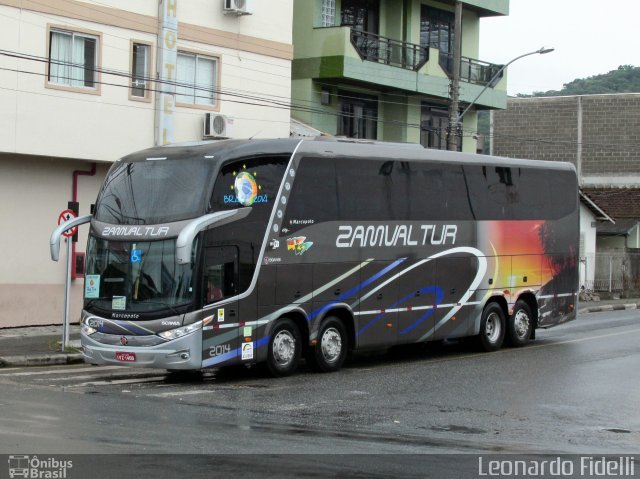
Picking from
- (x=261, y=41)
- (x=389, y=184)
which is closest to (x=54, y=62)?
(x=261, y=41)

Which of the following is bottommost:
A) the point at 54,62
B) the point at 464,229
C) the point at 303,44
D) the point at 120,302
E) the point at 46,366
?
the point at 46,366

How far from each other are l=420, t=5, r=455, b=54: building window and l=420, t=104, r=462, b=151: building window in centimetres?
211

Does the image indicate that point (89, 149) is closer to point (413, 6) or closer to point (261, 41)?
point (261, 41)

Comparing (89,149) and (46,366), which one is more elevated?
(89,149)

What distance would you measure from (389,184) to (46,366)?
719cm

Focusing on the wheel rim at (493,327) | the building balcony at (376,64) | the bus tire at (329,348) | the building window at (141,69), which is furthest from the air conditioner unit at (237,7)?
the bus tire at (329,348)

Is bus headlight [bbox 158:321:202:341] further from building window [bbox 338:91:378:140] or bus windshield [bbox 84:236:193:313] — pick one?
building window [bbox 338:91:378:140]

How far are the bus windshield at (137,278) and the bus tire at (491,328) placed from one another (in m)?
7.92

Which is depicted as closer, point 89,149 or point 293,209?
point 293,209

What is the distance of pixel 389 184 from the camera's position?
776 inches

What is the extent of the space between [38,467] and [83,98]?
1704 centimetres

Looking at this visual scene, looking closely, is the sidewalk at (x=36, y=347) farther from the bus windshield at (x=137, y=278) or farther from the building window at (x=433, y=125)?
the building window at (x=433, y=125)

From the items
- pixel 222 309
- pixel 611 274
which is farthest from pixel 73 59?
pixel 611 274

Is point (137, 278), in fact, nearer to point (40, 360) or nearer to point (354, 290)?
point (354, 290)
